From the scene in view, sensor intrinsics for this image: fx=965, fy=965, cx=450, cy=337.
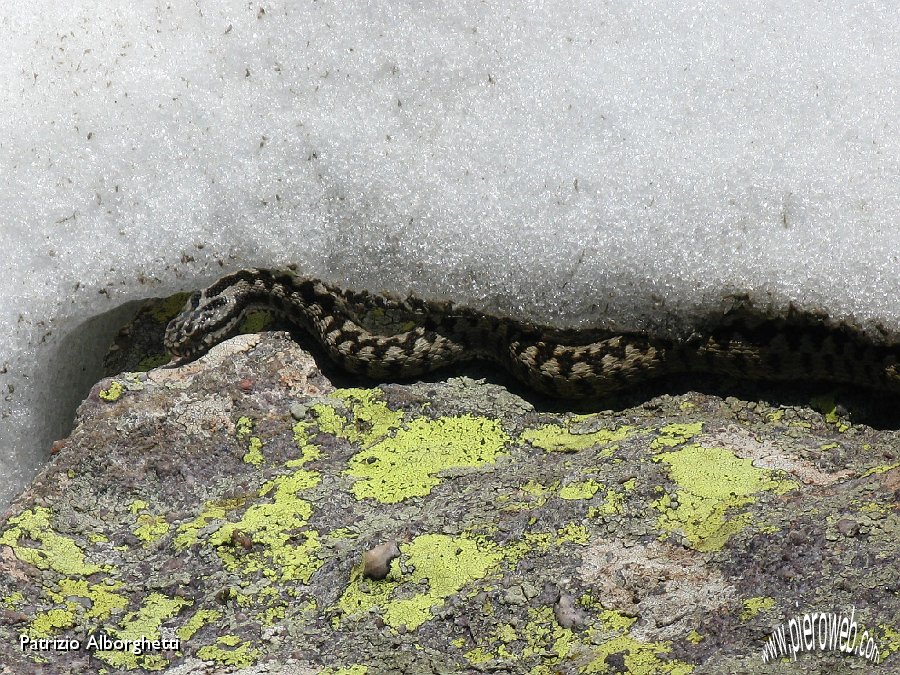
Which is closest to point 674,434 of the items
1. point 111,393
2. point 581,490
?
point 581,490

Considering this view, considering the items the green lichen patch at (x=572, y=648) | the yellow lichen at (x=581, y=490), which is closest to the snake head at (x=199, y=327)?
the yellow lichen at (x=581, y=490)

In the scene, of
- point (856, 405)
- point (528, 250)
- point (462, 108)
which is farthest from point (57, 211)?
point (856, 405)

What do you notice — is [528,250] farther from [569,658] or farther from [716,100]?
[569,658]

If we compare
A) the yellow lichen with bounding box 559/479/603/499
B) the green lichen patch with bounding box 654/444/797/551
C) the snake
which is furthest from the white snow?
the yellow lichen with bounding box 559/479/603/499

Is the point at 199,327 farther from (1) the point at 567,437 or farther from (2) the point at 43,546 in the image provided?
(1) the point at 567,437

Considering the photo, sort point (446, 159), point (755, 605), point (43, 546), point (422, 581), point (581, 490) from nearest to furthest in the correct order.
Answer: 1. point (755, 605)
2. point (422, 581)
3. point (581, 490)
4. point (43, 546)
5. point (446, 159)

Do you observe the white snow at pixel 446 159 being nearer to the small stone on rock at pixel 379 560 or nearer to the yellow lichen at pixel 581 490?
the yellow lichen at pixel 581 490

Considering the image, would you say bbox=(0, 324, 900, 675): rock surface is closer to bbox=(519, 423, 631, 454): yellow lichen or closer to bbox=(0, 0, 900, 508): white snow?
bbox=(519, 423, 631, 454): yellow lichen
